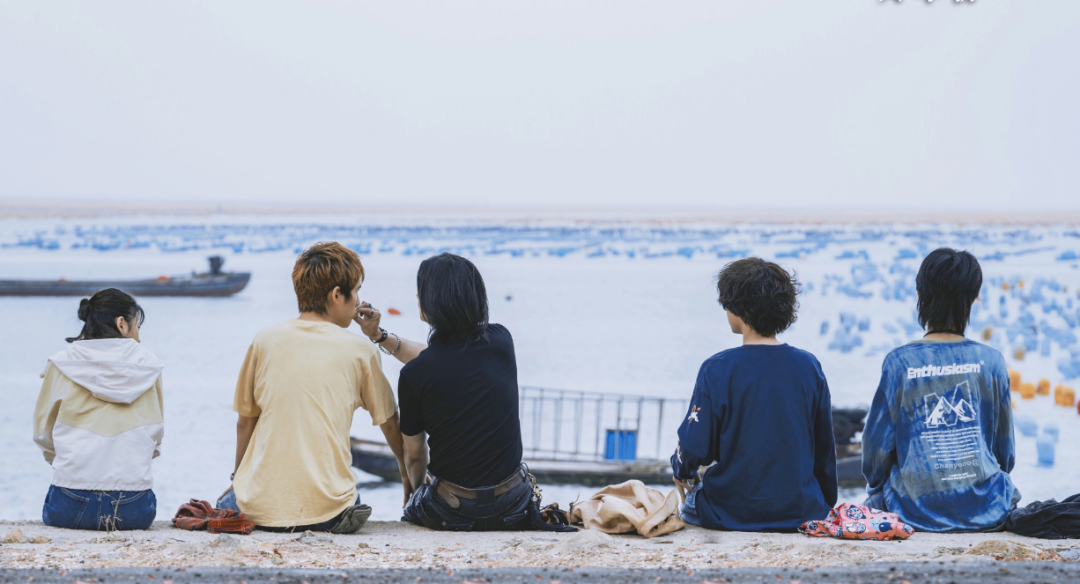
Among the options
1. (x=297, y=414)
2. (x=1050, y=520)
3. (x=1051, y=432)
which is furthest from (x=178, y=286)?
(x=1050, y=520)

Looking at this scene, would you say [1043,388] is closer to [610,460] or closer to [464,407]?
[610,460]

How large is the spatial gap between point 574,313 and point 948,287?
2603 centimetres

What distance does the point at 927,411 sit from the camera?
8.45ft

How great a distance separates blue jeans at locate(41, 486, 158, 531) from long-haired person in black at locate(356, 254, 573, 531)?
2.79ft

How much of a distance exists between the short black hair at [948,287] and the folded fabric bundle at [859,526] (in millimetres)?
618

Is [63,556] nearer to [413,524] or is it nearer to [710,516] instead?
[413,524]

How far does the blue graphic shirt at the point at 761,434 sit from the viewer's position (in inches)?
98.1

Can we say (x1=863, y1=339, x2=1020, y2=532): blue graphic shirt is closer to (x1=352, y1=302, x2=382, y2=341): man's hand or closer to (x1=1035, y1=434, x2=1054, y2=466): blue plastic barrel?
(x1=352, y1=302, x2=382, y2=341): man's hand

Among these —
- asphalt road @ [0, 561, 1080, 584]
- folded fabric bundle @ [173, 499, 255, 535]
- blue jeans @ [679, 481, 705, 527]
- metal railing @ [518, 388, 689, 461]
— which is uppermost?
asphalt road @ [0, 561, 1080, 584]

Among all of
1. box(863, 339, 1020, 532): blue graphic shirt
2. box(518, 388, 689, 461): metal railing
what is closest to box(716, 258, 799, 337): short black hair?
box(863, 339, 1020, 532): blue graphic shirt

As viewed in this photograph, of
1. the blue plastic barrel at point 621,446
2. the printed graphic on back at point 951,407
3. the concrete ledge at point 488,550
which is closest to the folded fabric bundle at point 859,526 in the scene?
the concrete ledge at point 488,550

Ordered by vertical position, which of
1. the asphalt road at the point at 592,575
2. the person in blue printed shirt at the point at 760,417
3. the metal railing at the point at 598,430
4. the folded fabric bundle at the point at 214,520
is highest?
the person in blue printed shirt at the point at 760,417

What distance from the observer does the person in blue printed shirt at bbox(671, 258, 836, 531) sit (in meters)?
2.49

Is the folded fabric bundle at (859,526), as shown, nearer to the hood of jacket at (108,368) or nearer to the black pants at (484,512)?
the black pants at (484,512)
